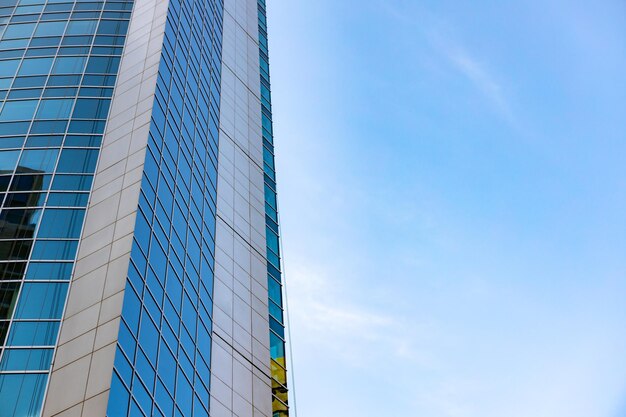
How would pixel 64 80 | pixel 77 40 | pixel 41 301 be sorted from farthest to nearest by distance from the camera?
1. pixel 77 40
2. pixel 64 80
3. pixel 41 301

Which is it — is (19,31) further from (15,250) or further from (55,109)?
(15,250)

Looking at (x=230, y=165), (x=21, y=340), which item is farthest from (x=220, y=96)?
(x=21, y=340)

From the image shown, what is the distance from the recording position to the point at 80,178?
38875 mm

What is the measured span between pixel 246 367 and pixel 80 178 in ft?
45.6

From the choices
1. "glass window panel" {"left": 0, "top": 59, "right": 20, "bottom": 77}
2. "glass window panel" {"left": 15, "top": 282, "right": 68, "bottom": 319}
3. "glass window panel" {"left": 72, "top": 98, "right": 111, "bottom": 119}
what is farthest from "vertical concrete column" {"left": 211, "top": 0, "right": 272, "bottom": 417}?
"glass window panel" {"left": 0, "top": 59, "right": 20, "bottom": 77}

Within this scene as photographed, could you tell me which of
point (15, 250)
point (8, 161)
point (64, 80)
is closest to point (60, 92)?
point (64, 80)

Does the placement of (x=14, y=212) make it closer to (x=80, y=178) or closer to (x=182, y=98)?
(x=80, y=178)

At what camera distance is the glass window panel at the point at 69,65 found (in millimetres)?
46250

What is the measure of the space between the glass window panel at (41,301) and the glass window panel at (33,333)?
0.35m

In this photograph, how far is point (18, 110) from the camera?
43.5 metres

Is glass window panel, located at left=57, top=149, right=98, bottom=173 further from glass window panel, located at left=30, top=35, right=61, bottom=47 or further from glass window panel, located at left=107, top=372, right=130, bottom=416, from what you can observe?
glass window panel, located at left=107, top=372, right=130, bottom=416

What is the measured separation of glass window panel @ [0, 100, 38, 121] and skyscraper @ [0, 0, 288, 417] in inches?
3.8

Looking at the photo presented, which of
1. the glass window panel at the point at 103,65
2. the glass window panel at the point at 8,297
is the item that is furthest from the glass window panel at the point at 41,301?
the glass window panel at the point at 103,65

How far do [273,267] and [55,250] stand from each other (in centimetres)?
2100
